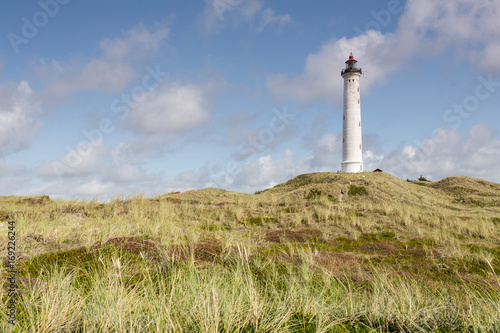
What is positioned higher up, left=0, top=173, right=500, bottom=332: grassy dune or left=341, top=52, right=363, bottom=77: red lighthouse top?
left=341, top=52, right=363, bottom=77: red lighthouse top

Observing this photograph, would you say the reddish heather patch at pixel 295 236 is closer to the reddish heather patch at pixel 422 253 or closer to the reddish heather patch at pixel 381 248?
the reddish heather patch at pixel 381 248

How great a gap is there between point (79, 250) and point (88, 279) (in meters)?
1.43

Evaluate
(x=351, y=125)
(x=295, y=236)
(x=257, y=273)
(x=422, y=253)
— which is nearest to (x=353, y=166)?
(x=351, y=125)

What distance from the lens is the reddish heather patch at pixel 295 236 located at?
32.1 feet

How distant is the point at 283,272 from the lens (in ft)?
17.8

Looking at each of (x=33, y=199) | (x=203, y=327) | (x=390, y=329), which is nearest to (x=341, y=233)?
(x=390, y=329)

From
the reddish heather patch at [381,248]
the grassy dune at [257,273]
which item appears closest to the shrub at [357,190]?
the grassy dune at [257,273]

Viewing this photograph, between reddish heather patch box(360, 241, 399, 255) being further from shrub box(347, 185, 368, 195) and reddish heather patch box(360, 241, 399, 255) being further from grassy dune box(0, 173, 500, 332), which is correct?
shrub box(347, 185, 368, 195)

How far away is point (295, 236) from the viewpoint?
10.5 meters

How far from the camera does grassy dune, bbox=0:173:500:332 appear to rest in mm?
3184

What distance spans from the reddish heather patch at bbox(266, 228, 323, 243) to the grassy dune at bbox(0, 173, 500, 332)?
0.23ft

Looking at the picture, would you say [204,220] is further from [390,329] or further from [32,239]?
[390,329]

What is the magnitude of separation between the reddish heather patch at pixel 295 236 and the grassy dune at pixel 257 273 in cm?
7

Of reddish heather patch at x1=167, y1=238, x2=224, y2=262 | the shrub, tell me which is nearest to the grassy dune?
reddish heather patch at x1=167, y1=238, x2=224, y2=262
